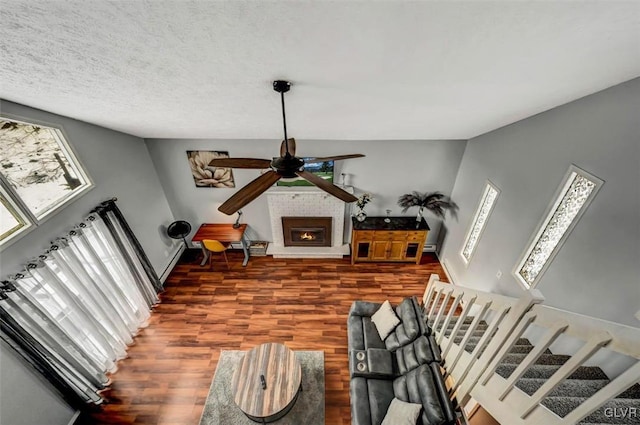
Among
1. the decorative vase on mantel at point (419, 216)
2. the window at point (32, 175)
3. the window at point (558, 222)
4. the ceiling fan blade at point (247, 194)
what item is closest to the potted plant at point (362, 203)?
the decorative vase on mantel at point (419, 216)

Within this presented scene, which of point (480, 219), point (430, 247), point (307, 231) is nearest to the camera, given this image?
point (480, 219)

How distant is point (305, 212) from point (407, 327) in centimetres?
277

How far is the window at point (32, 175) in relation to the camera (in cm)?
252

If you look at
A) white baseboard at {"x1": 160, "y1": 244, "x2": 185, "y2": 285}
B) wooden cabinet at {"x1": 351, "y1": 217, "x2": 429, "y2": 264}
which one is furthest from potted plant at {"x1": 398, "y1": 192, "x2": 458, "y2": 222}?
white baseboard at {"x1": 160, "y1": 244, "x2": 185, "y2": 285}

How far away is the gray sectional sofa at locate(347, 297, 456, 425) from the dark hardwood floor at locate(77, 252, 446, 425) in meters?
0.49

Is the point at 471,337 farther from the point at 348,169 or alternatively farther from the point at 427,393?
the point at 348,169

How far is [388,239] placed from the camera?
507cm

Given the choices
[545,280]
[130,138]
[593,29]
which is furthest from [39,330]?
[545,280]

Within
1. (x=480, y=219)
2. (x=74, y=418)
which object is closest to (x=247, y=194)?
(x=74, y=418)

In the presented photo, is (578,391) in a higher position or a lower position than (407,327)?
higher

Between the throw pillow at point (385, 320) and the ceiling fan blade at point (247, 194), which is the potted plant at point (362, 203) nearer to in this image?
the throw pillow at point (385, 320)

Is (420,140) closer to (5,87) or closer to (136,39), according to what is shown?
(136,39)

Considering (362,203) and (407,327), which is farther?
(362,203)

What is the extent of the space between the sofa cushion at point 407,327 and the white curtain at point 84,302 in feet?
12.4
